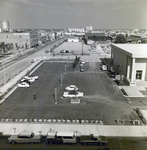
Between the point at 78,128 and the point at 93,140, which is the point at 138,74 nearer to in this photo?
the point at 78,128

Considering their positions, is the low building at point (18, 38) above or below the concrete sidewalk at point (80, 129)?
above

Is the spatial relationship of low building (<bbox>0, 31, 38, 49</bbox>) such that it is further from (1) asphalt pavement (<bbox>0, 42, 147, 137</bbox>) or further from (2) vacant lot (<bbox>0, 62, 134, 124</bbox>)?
(1) asphalt pavement (<bbox>0, 42, 147, 137</bbox>)

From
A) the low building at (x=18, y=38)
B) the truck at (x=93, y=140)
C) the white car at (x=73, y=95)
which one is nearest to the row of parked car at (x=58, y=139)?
the truck at (x=93, y=140)

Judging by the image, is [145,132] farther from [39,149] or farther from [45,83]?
[45,83]

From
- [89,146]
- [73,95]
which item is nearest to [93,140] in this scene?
[89,146]

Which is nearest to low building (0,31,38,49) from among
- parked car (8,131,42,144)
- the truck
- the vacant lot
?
the vacant lot

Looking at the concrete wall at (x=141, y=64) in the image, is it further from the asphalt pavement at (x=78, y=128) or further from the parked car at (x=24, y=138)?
the parked car at (x=24, y=138)
